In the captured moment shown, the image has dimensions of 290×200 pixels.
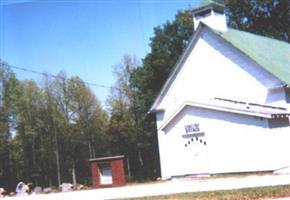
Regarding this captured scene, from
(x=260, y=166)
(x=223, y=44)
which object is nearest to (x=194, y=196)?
(x=260, y=166)

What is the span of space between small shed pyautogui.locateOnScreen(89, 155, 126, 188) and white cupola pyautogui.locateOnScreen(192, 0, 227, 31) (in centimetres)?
1137

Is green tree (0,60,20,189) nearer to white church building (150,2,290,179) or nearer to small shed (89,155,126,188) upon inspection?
white church building (150,2,290,179)

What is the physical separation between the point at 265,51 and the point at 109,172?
13551mm

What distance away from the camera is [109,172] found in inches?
1150

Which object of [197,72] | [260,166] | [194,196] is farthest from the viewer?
[197,72]

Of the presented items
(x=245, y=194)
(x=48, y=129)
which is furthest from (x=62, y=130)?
(x=245, y=194)

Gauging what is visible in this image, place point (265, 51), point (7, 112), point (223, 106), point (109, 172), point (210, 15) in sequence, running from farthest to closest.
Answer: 1. point (7, 112)
2. point (210, 15)
3. point (265, 51)
4. point (223, 106)
5. point (109, 172)

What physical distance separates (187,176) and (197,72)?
21.9ft

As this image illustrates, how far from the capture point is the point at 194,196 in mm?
17469

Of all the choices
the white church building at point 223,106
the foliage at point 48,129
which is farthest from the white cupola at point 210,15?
the foliage at point 48,129

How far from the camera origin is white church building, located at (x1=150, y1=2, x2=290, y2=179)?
29.5 meters

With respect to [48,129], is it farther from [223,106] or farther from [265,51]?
[223,106]

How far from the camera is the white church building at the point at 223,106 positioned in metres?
29.5

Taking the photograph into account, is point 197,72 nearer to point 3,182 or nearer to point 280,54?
point 280,54
